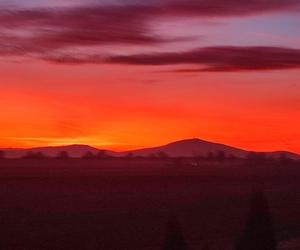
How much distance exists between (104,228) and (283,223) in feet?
32.2

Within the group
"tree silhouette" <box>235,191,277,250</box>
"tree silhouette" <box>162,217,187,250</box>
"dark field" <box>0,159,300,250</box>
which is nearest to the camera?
"tree silhouette" <box>162,217,187,250</box>

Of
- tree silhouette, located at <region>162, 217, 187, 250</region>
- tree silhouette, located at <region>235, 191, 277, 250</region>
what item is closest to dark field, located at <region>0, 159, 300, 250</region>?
tree silhouette, located at <region>235, 191, 277, 250</region>

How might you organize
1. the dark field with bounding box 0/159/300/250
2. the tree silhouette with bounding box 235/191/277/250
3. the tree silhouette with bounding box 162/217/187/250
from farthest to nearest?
the dark field with bounding box 0/159/300/250, the tree silhouette with bounding box 235/191/277/250, the tree silhouette with bounding box 162/217/187/250

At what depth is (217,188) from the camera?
7206cm

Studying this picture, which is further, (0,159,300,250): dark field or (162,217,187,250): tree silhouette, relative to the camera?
(0,159,300,250): dark field

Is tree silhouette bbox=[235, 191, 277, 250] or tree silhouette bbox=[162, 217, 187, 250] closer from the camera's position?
tree silhouette bbox=[162, 217, 187, 250]

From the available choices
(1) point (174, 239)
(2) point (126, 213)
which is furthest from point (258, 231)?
(2) point (126, 213)

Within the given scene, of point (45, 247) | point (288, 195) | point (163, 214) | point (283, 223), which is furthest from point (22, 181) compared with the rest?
point (45, 247)

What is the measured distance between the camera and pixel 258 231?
61.9 ft

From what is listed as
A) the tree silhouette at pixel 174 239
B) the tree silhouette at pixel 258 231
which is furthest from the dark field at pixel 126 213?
the tree silhouette at pixel 174 239

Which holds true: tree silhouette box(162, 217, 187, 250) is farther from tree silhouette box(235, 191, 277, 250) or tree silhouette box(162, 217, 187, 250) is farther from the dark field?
the dark field

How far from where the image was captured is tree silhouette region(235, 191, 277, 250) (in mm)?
18812

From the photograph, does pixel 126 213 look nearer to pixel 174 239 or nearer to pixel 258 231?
pixel 258 231

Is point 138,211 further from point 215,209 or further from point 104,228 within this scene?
point 104,228
